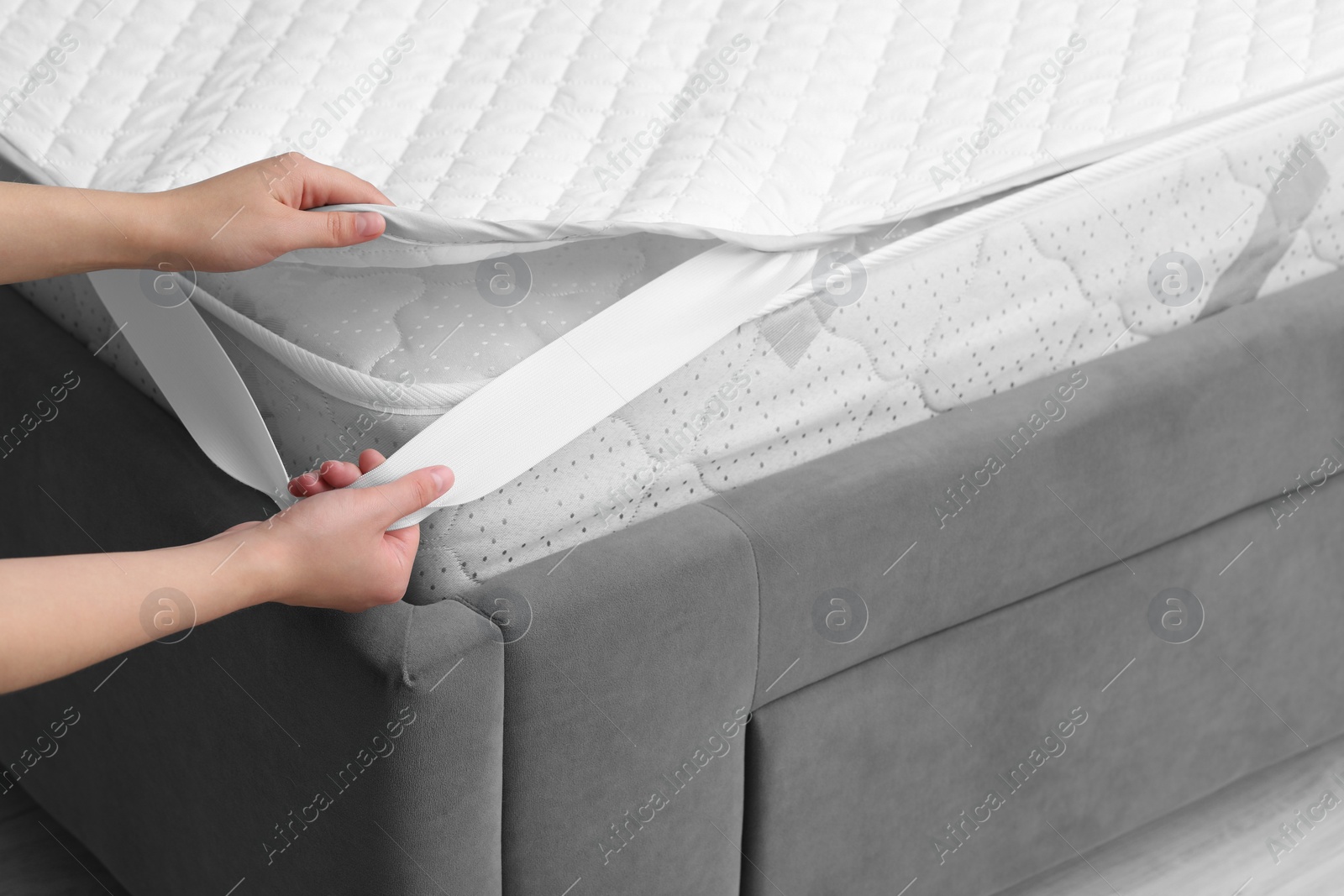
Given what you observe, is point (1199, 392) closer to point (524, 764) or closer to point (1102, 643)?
point (1102, 643)

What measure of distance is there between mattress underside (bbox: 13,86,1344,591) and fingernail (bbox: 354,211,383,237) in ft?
0.18

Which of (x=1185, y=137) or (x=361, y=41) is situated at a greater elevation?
(x=361, y=41)

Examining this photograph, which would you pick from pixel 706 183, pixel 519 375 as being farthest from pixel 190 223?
pixel 706 183

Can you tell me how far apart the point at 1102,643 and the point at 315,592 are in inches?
27.9

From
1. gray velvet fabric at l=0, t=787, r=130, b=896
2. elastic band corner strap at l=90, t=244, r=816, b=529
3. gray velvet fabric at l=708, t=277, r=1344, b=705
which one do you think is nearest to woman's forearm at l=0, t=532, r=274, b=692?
elastic band corner strap at l=90, t=244, r=816, b=529

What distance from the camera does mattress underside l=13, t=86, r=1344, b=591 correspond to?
0.95 metres

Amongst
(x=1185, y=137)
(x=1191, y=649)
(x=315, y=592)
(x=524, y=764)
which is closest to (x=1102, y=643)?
(x=1191, y=649)

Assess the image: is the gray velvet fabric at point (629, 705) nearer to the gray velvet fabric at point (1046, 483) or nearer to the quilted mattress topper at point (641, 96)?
the gray velvet fabric at point (1046, 483)

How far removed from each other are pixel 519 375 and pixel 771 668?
0.30 meters

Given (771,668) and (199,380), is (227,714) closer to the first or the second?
(199,380)

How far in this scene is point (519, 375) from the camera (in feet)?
2.98

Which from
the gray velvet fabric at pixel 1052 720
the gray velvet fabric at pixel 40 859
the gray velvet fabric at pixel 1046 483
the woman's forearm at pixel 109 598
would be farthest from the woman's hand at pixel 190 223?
the gray velvet fabric at pixel 40 859

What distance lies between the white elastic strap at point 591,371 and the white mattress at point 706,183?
25 mm

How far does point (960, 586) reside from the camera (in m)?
1.07
